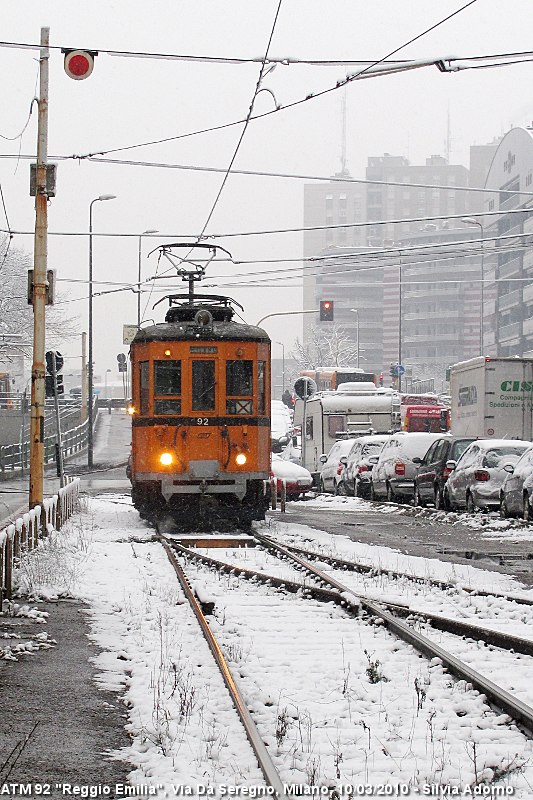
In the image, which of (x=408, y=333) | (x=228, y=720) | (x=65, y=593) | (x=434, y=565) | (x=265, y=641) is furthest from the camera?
(x=408, y=333)

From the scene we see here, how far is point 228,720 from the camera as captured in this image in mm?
6883

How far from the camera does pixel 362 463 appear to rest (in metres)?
34.8

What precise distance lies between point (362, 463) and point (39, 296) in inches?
670

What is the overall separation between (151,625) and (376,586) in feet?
10.7

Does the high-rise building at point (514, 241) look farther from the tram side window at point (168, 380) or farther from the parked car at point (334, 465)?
the tram side window at point (168, 380)

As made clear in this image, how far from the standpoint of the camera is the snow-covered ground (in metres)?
5.86

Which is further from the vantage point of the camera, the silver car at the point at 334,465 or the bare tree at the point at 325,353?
the bare tree at the point at 325,353

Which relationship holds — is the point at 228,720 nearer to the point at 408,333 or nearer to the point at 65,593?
the point at 65,593

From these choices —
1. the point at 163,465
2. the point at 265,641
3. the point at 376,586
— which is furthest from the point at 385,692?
the point at 163,465

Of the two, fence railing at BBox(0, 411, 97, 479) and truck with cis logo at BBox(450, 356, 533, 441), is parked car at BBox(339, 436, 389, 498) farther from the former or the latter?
fence railing at BBox(0, 411, 97, 479)

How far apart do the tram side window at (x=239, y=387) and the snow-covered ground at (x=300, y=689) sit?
24.3 feet

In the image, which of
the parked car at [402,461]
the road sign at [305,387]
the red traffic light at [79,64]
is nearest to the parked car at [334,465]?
the road sign at [305,387]

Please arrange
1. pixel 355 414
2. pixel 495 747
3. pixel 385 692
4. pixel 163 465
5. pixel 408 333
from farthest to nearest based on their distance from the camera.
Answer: pixel 408 333
pixel 355 414
pixel 163 465
pixel 385 692
pixel 495 747

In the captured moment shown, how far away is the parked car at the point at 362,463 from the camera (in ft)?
114
